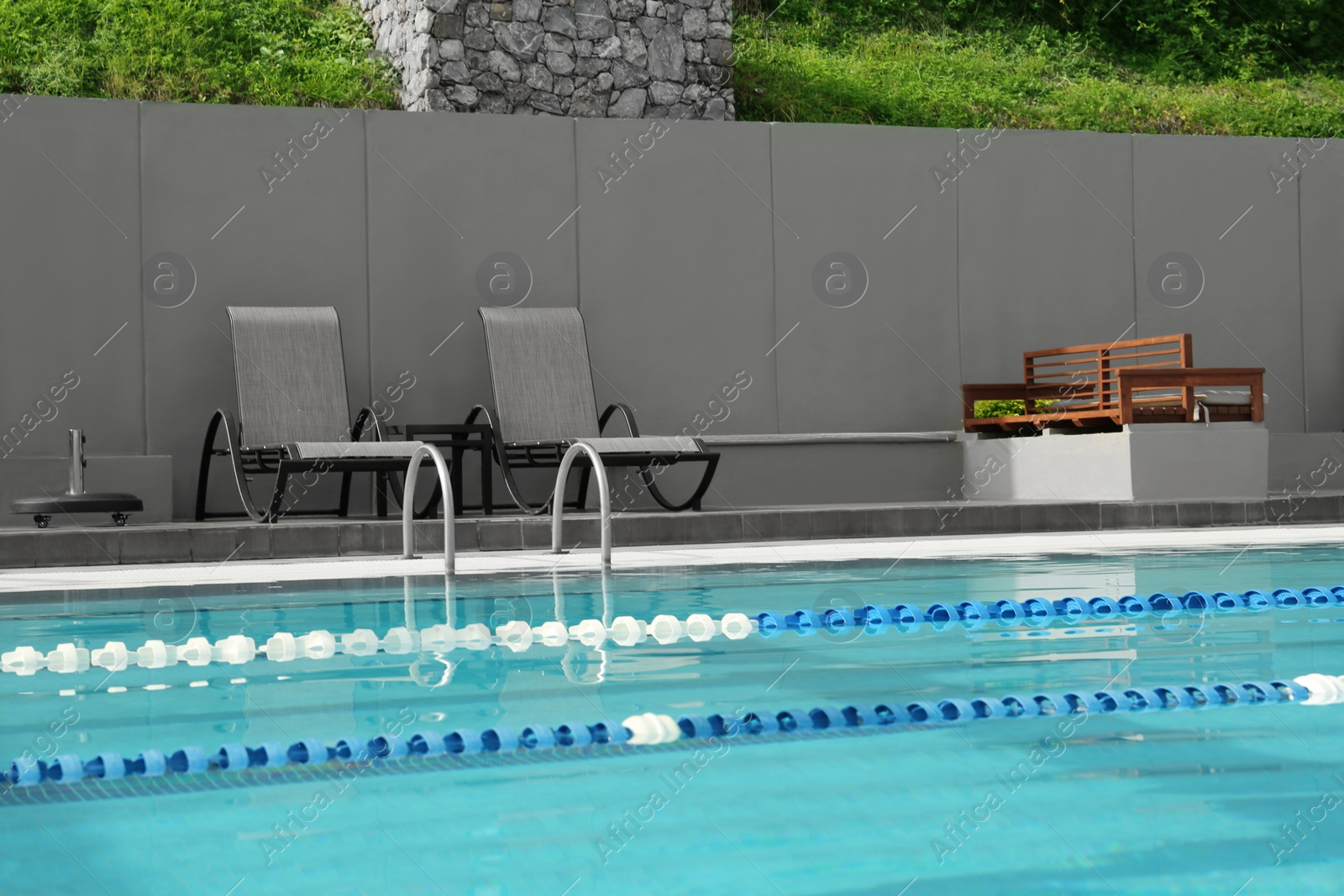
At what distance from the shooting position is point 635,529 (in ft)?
23.9

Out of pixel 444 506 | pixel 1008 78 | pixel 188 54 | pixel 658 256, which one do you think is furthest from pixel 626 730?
pixel 1008 78

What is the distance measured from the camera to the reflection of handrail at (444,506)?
5546 mm

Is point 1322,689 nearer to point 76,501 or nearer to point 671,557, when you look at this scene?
point 671,557

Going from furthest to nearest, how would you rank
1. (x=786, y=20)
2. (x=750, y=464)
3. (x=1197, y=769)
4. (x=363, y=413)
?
(x=786, y=20) → (x=750, y=464) → (x=363, y=413) → (x=1197, y=769)

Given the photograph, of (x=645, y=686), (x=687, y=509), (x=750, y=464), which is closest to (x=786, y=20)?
(x=750, y=464)

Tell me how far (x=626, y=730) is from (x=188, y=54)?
941 centimetres

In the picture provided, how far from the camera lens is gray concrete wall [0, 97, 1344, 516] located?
824 centimetres

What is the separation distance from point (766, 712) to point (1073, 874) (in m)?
1.13

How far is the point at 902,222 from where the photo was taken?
9.71m

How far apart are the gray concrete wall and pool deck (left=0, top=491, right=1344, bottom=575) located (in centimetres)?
137

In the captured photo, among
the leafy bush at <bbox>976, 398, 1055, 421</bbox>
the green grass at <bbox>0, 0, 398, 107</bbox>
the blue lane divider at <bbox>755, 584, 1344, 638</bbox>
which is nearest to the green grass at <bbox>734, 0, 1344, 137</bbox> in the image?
the green grass at <bbox>0, 0, 398, 107</bbox>

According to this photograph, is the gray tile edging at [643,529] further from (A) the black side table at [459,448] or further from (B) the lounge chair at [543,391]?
(B) the lounge chair at [543,391]

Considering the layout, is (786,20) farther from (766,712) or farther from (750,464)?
(766,712)

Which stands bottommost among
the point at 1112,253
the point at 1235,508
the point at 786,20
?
the point at 1235,508
